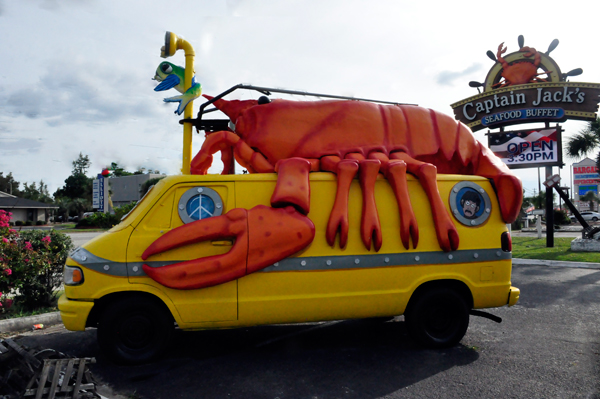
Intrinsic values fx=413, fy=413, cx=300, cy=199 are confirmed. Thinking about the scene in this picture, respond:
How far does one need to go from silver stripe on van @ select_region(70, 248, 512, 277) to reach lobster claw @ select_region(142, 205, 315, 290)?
0.41 ft

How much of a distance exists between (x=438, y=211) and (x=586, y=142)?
60.0 feet

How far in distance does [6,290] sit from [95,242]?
2.86m

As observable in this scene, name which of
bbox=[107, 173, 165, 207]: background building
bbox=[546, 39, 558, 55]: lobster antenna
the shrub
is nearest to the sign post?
bbox=[546, 39, 558, 55]: lobster antenna

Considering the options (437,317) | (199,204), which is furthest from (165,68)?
(437,317)

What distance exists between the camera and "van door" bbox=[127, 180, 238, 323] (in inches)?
159

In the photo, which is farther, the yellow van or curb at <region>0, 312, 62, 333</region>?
curb at <region>0, 312, 62, 333</region>

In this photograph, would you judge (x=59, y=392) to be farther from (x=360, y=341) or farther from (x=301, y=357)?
(x=360, y=341)

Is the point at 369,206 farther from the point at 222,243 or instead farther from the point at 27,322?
the point at 27,322

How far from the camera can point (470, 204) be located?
4.69 metres

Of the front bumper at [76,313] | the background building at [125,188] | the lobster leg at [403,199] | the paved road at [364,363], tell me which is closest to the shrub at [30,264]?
the paved road at [364,363]

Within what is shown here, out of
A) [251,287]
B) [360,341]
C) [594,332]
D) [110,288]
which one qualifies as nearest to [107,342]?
[110,288]

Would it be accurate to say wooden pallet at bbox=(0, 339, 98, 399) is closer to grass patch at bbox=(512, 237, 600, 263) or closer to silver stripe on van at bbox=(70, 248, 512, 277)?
A: silver stripe on van at bbox=(70, 248, 512, 277)

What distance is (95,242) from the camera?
4.05 m

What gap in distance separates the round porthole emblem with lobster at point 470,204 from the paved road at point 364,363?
57.5 inches
